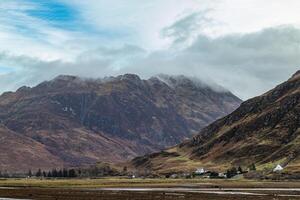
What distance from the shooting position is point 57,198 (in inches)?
4808

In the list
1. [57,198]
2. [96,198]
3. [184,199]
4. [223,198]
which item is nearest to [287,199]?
[223,198]

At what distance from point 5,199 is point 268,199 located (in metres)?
55.2

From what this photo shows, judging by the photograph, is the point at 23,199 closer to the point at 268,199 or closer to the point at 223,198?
the point at 223,198

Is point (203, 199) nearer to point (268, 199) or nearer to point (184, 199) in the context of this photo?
point (184, 199)

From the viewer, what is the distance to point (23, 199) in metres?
120

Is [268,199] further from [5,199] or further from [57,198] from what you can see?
[5,199]

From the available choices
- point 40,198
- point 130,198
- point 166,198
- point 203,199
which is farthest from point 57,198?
point 203,199

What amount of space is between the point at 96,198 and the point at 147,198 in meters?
11.3

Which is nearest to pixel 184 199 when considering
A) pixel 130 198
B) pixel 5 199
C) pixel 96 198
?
pixel 130 198

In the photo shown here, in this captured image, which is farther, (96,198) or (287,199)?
(96,198)

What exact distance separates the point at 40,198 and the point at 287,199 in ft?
174

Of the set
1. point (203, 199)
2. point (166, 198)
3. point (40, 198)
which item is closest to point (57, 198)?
point (40, 198)

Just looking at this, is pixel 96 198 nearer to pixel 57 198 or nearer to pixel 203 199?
pixel 57 198

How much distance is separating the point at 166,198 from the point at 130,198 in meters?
7.82
